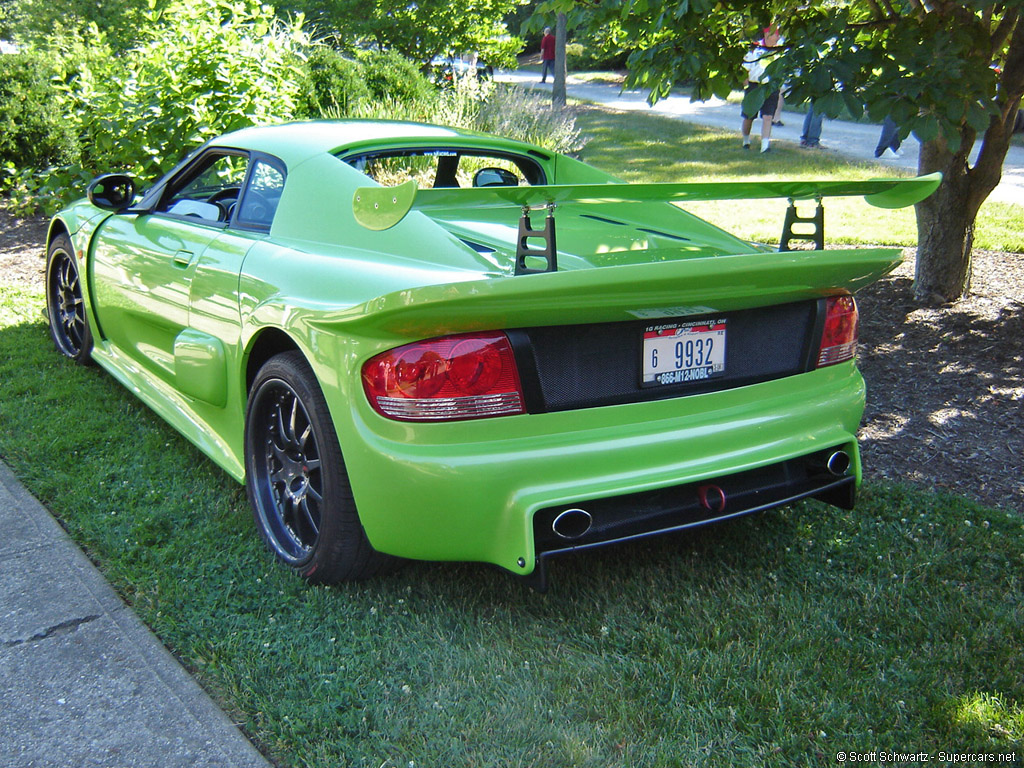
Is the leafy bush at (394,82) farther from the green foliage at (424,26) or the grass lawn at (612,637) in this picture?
the grass lawn at (612,637)

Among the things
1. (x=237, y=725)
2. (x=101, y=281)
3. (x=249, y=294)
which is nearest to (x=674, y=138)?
(x=101, y=281)

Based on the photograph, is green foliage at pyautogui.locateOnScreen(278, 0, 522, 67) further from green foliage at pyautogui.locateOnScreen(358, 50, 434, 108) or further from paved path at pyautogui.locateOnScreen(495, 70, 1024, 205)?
green foliage at pyautogui.locateOnScreen(358, 50, 434, 108)

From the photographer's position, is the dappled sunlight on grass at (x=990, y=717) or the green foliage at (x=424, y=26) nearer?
the dappled sunlight on grass at (x=990, y=717)

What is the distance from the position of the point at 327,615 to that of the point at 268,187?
5.22ft

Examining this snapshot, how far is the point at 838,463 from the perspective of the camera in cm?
293

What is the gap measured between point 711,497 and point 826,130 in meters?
15.7

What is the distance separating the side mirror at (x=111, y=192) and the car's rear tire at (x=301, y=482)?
1.77 metres

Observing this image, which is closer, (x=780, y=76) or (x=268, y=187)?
(x=268, y=187)

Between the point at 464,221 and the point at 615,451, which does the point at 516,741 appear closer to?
the point at 615,451

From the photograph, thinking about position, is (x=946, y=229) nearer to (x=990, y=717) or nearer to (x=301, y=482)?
(x=990, y=717)

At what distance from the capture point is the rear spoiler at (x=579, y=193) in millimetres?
2291

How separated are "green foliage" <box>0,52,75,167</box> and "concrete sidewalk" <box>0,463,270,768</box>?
26.3ft

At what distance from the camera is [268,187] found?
3.49m

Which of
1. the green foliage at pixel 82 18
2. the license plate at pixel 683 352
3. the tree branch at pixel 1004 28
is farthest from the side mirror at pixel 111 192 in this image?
the green foliage at pixel 82 18
